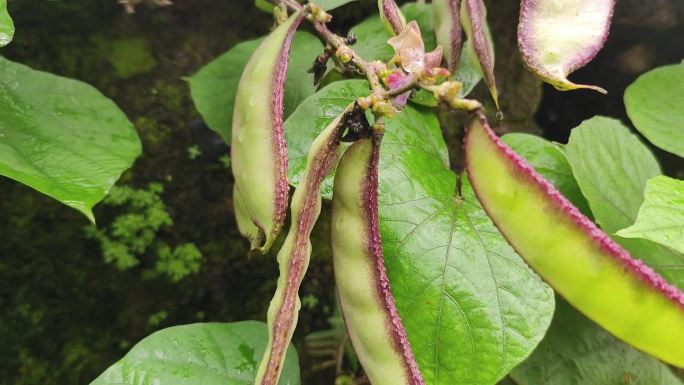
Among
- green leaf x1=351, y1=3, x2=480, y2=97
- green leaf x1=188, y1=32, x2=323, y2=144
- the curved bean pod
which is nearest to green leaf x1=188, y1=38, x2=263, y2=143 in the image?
green leaf x1=188, y1=32, x2=323, y2=144

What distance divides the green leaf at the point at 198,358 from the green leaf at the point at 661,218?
1.73 feet

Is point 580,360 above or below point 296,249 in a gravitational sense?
below

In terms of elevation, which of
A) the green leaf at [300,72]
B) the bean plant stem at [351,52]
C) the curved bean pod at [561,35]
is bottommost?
the green leaf at [300,72]

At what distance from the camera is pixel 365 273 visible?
56 centimetres

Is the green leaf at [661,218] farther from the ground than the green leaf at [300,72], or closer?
farther from the ground

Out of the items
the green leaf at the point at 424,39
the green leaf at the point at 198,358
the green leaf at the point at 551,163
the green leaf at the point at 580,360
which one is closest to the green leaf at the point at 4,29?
the green leaf at the point at 198,358

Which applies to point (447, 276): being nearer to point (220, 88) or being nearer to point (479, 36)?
point (479, 36)

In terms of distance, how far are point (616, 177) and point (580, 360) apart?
11.6 inches

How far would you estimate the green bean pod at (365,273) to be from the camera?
53cm

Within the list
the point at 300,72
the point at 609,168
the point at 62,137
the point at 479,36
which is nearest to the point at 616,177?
the point at 609,168

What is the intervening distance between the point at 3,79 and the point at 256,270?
60 cm

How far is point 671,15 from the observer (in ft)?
4.63

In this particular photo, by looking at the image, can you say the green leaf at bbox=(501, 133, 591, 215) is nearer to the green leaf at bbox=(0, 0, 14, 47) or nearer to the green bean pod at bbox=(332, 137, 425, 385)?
the green bean pod at bbox=(332, 137, 425, 385)

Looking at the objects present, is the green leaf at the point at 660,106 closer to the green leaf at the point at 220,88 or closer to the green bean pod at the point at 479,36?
the green bean pod at the point at 479,36
